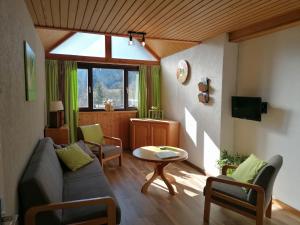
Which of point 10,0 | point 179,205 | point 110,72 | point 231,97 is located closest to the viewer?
point 10,0

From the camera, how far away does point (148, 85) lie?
5.60 meters

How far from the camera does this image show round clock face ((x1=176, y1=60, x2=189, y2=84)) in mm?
4494

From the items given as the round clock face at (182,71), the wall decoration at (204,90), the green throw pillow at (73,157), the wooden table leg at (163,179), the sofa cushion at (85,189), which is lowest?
the wooden table leg at (163,179)

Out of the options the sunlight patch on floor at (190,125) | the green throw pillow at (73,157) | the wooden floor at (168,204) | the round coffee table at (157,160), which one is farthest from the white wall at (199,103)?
the green throw pillow at (73,157)

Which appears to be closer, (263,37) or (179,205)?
(179,205)

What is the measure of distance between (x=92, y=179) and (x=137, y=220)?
0.67m

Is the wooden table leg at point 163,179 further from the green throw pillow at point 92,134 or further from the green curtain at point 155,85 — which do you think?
the green curtain at point 155,85

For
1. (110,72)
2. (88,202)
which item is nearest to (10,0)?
(88,202)

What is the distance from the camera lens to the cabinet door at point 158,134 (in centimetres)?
481

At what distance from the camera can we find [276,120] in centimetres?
294

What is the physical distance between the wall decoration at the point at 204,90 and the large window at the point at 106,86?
202cm

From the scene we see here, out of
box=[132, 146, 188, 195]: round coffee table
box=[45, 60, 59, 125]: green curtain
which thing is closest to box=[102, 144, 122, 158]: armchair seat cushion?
box=[132, 146, 188, 195]: round coffee table

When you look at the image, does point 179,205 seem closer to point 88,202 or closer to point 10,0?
point 88,202

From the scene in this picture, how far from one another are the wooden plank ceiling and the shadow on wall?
45.3 inches
